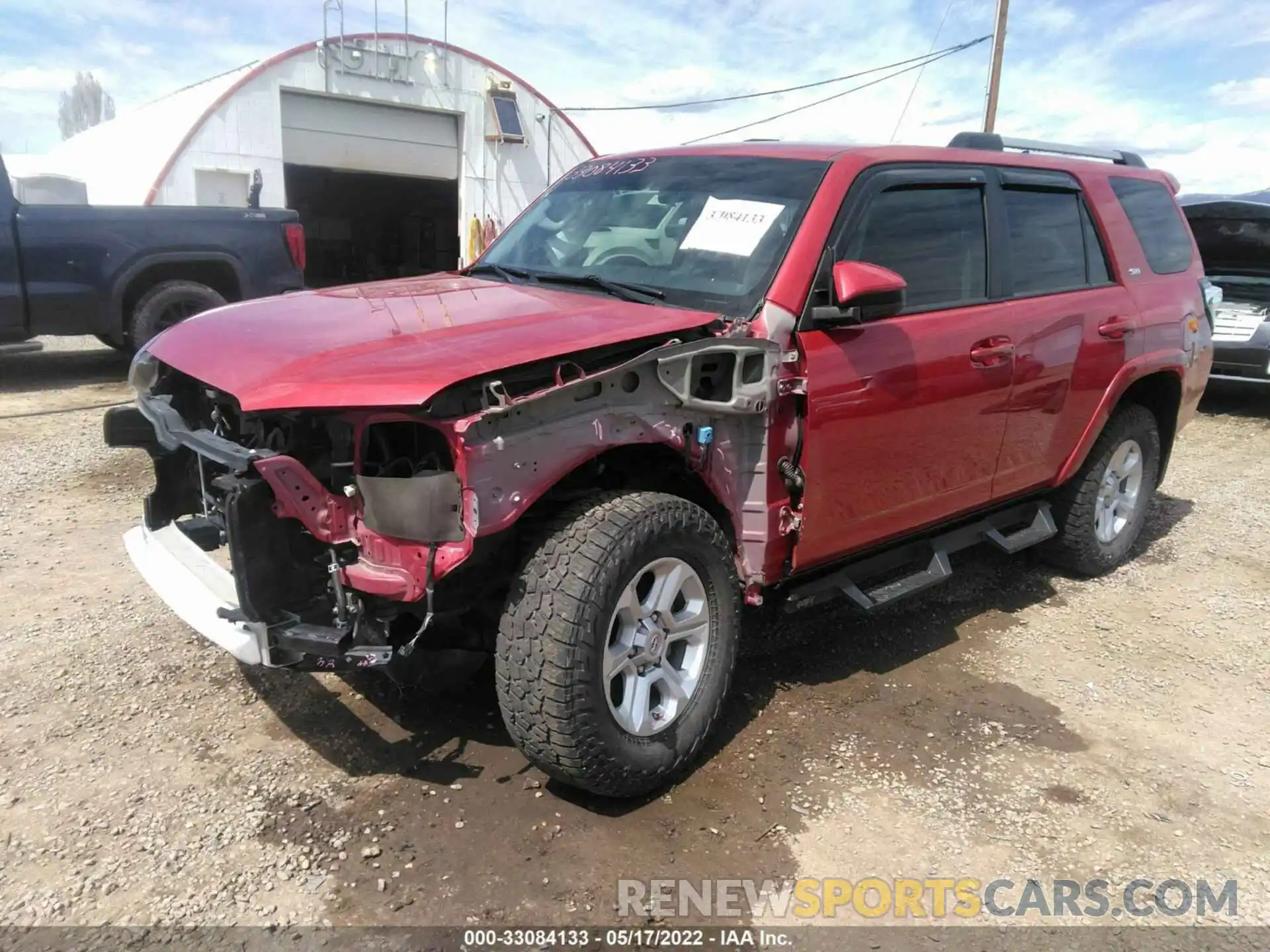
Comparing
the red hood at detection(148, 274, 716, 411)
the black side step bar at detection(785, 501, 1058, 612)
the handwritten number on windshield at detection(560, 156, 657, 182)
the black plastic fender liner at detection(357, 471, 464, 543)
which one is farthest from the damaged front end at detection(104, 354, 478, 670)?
the handwritten number on windshield at detection(560, 156, 657, 182)

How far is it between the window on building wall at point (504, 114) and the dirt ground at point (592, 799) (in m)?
14.1

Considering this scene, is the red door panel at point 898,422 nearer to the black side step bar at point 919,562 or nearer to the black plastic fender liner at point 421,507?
the black side step bar at point 919,562

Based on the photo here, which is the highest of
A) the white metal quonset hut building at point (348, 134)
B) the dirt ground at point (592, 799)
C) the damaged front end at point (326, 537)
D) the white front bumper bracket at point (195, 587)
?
the white metal quonset hut building at point (348, 134)

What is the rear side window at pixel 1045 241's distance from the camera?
4.07 meters

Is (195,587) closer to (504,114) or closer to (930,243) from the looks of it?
(930,243)

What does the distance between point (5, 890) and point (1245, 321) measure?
1034cm

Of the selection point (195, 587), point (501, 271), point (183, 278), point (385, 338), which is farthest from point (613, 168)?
point (183, 278)

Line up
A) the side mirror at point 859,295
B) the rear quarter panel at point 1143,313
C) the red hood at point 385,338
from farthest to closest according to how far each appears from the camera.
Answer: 1. the rear quarter panel at point 1143,313
2. the side mirror at point 859,295
3. the red hood at point 385,338

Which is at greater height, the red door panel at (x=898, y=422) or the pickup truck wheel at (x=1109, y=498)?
the red door panel at (x=898, y=422)

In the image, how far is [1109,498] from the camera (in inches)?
198

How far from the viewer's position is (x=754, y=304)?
10.3ft

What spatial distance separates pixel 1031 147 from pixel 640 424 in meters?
3.10

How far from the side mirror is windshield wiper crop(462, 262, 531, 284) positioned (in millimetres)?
1268

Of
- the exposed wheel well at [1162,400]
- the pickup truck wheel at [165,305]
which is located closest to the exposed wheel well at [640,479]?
the exposed wheel well at [1162,400]
